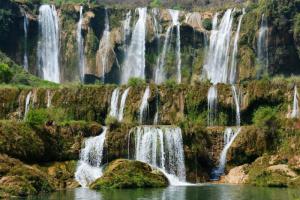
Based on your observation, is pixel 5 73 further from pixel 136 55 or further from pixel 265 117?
pixel 265 117

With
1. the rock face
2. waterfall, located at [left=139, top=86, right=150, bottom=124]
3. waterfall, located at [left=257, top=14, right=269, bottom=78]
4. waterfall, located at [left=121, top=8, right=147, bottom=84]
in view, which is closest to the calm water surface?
the rock face

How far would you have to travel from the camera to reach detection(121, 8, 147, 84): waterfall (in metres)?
95.9

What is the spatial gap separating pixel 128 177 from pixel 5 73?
119 ft

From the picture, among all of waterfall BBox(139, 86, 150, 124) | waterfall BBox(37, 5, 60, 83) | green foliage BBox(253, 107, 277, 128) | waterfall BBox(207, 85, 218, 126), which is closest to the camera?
green foliage BBox(253, 107, 277, 128)

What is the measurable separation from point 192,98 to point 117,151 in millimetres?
13546

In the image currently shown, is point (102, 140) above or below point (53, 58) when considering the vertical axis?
below

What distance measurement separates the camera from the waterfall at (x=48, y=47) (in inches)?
3765

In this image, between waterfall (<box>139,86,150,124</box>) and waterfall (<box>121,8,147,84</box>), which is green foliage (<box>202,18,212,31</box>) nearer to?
waterfall (<box>121,8,147,84</box>)

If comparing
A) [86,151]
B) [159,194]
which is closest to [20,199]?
[159,194]

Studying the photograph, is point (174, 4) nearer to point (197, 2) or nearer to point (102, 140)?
point (197, 2)

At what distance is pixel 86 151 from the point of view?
58.3 meters

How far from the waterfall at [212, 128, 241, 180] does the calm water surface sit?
7257 mm

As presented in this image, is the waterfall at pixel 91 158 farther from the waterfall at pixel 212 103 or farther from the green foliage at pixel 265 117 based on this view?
the green foliage at pixel 265 117

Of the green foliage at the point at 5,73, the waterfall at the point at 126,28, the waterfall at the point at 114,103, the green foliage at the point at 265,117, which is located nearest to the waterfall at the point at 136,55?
the waterfall at the point at 126,28
